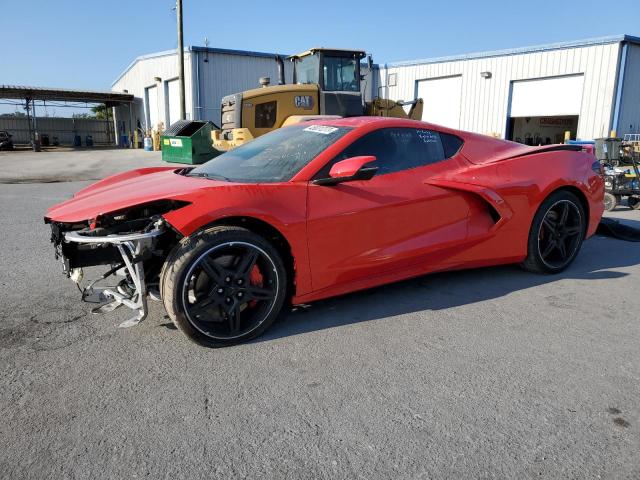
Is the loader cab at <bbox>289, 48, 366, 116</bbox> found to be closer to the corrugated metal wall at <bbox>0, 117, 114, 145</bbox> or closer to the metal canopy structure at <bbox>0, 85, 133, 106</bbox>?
the metal canopy structure at <bbox>0, 85, 133, 106</bbox>

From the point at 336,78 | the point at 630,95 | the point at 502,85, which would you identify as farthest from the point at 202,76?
the point at 630,95

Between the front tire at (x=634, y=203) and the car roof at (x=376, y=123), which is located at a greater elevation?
the car roof at (x=376, y=123)

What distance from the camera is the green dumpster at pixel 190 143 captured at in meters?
14.4

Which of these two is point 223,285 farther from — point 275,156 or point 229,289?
point 275,156

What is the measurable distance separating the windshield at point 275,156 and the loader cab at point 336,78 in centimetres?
845

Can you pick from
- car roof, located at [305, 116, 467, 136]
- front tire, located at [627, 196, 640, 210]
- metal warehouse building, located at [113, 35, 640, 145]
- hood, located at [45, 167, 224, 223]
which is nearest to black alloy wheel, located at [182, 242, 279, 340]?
hood, located at [45, 167, 224, 223]

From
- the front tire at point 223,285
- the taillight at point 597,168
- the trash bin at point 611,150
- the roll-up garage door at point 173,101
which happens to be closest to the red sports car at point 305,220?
the front tire at point 223,285

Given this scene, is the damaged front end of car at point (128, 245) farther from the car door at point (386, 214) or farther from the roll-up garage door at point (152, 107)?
the roll-up garage door at point (152, 107)

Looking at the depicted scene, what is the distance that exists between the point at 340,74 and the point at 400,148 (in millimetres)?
9387

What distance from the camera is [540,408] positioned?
92.5 inches

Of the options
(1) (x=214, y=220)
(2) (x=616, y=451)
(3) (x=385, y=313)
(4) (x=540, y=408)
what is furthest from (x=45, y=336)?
(2) (x=616, y=451)

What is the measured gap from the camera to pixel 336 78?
1250cm

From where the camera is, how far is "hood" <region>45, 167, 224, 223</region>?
294 cm

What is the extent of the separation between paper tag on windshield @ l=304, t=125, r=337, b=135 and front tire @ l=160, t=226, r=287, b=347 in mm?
1144
